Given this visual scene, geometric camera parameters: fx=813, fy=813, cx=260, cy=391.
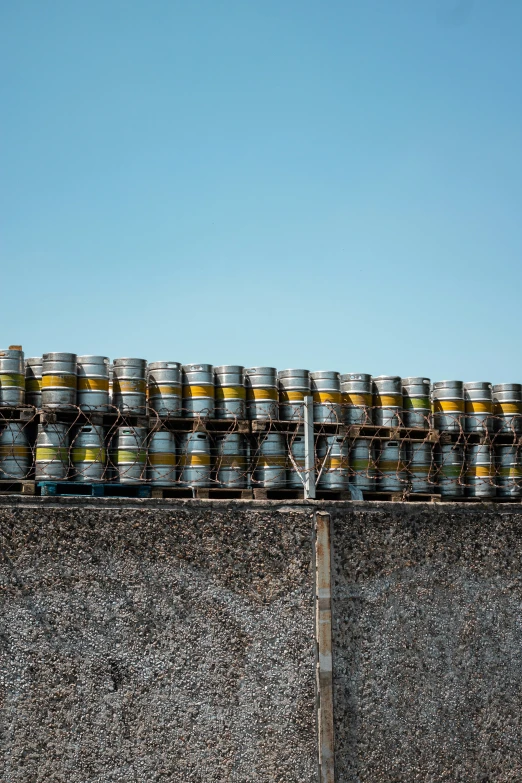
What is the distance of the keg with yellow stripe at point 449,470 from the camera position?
10344mm

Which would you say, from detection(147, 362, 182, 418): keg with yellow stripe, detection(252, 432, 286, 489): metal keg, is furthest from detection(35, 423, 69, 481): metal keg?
detection(252, 432, 286, 489): metal keg

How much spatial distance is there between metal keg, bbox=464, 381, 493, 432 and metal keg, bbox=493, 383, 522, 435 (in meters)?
0.18

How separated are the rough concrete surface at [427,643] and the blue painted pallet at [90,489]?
3.58 m

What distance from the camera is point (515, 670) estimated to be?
216 inches

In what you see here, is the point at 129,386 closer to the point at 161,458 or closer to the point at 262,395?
the point at 161,458

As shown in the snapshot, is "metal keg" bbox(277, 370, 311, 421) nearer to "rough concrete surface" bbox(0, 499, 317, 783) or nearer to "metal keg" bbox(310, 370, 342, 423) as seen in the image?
"metal keg" bbox(310, 370, 342, 423)

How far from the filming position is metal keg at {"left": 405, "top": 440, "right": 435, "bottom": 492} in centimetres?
1009

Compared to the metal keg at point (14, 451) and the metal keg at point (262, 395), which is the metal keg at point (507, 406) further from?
the metal keg at point (14, 451)

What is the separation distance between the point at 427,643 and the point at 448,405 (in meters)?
5.91

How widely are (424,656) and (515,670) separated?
2.51ft

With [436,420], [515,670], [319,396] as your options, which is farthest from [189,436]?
[515,670]

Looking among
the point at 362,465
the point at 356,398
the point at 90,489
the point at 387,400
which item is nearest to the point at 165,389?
the point at 90,489

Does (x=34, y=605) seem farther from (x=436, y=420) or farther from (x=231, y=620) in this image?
(x=436, y=420)

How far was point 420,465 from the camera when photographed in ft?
33.4
